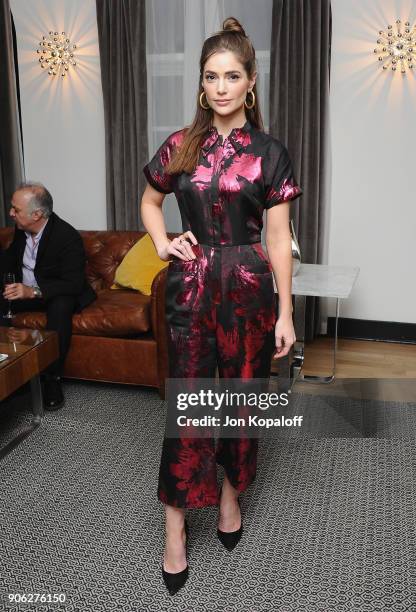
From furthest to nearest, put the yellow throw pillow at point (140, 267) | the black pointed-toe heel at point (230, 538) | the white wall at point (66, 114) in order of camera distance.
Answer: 1. the white wall at point (66, 114)
2. the yellow throw pillow at point (140, 267)
3. the black pointed-toe heel at point (230, 538)

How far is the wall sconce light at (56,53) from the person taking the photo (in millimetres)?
4564

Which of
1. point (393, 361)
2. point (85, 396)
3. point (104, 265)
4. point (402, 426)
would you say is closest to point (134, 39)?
point (104, 265)

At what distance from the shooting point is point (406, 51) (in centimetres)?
392

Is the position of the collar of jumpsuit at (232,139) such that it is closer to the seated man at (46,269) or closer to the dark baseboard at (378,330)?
the seated man at (46,269)

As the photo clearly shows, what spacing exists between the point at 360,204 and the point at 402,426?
1.80m

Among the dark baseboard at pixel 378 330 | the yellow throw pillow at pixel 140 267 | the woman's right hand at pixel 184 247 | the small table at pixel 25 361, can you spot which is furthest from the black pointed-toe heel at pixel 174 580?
the dark baseboard at pixel 378 330

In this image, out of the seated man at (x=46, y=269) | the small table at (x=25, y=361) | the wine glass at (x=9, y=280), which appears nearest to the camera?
the small table at (x=25, y=361)

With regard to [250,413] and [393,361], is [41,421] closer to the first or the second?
[250,413]

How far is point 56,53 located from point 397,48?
2485 mm

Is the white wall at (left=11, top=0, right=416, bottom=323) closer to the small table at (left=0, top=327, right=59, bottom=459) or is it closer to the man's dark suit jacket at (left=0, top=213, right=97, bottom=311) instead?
the man's dark suit jacket at (left=0, top=213, right=97, bottom=311)

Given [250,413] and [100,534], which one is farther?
[100,534]

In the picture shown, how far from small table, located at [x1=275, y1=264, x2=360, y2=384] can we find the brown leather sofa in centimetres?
77

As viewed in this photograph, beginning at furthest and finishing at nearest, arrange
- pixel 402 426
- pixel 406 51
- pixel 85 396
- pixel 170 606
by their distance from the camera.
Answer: pixel 406 51
pixel 85 396
pixel 402 426
pixel 170 606

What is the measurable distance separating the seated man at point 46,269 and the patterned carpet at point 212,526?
Answer: 492 mm
